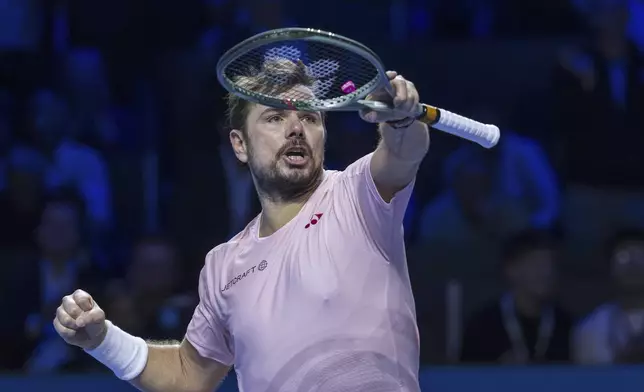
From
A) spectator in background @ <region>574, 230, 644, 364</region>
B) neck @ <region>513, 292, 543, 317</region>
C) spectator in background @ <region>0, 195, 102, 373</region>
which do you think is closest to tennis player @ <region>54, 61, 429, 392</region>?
spectator in background @ <region>0, 195, 102, 373</region>

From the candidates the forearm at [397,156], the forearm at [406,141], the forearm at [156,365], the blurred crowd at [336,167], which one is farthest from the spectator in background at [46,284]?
the forearm at [406,141]

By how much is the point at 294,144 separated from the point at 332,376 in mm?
657

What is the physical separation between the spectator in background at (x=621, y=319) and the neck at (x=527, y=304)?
8.2 inches

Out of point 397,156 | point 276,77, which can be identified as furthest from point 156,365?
point 397,156

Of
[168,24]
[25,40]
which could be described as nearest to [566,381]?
[168,24]

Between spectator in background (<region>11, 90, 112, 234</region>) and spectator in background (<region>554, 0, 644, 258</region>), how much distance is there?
2276mm

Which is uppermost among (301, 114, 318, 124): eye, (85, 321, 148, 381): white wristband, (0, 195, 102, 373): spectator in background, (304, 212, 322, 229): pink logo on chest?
(301, 114, 318, 124): eye

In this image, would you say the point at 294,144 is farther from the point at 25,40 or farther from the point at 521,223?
the point at 25,40

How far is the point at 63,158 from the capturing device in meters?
5.94

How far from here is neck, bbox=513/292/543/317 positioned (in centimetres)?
557

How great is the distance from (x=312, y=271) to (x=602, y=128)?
3.15 m

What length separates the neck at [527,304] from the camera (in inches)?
219

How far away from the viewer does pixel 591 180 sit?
584cm

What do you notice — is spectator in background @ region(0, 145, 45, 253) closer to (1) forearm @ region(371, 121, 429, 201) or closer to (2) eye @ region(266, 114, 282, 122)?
(2) eye @ region(266, 114, 282, 122)
